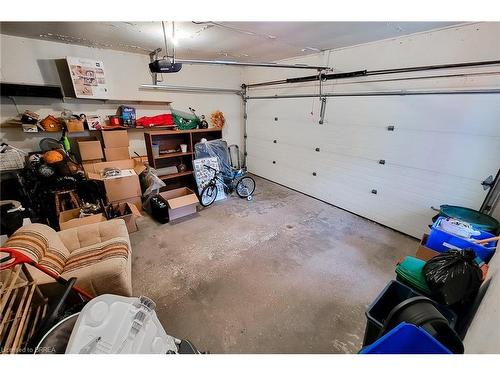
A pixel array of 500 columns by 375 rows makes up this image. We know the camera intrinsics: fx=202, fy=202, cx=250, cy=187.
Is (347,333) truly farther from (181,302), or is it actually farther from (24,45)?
(24,45)

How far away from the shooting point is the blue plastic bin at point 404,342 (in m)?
0.83

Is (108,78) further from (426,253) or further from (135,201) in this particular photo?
(426,253)

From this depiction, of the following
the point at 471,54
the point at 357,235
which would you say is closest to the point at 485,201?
the point at 357,235

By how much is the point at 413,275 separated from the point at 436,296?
0.51ft

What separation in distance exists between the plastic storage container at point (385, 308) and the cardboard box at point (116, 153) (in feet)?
13.1

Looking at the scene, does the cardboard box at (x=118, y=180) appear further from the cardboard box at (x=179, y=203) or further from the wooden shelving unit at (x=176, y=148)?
the wooden shelving unit at (x=176, y=148)

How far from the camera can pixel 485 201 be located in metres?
2.28

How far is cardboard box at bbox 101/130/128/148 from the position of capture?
11.0 ft

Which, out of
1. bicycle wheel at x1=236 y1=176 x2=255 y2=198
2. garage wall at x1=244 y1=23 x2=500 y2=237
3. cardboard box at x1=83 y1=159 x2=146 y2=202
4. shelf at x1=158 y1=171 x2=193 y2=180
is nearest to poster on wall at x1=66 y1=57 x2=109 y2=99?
cardboard box at x1=83 y1=159 x2=146 y2=202

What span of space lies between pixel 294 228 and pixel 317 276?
0.97 m

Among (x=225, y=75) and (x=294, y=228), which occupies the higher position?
(x=225, y=75)

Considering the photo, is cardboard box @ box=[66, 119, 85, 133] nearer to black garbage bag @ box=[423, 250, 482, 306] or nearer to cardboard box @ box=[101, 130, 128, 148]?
cardboard box @ box=[101, 130, 128, 148]

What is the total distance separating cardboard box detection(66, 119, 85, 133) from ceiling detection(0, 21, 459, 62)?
1.11 meters

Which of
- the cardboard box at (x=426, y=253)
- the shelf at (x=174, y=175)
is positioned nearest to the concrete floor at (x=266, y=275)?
the cardboard box at (x=426, y=253)
